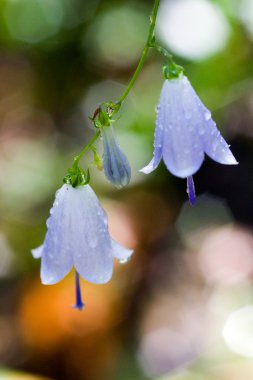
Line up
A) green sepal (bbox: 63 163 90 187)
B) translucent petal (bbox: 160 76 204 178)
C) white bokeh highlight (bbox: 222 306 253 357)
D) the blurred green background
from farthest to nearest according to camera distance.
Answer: the blurred green background → white bokeh highlight (bbox: 222 306 253 357) → green sepal (bbox: 63 163 90 187) → translucent petal (bbox: 160 76 204 178)

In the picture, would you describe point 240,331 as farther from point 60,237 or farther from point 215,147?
point 215,147

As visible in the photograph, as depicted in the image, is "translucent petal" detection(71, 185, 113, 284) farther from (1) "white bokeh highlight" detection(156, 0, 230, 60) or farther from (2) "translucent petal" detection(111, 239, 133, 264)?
(1) "white bokeh highlight" detection(156, 0, 230, 60)

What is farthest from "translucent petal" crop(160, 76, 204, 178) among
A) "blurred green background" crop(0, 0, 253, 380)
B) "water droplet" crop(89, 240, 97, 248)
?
"blurred green background" crop(0, 0, 253, 380)

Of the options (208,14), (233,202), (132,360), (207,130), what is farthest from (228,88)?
(207,130)

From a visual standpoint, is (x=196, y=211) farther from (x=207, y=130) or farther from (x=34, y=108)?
(x=207, y=130)

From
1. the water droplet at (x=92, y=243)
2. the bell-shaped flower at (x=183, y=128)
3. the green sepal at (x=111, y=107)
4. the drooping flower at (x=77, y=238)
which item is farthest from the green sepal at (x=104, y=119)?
the water droplet at (x=92, y=243)
